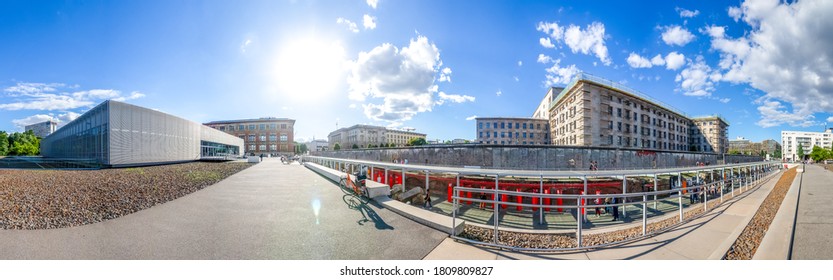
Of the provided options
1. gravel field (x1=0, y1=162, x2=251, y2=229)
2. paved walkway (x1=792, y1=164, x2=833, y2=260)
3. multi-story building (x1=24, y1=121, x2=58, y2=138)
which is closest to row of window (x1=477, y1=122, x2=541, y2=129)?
paved walkway (x1=792, y1=164, x2=833, y2=260)

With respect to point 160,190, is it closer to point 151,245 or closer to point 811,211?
point 151,245

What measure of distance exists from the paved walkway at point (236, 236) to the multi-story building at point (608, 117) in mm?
36991

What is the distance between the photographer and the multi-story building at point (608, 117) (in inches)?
1388

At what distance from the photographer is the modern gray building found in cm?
2059

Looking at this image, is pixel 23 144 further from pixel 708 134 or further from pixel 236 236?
pixel 708 134

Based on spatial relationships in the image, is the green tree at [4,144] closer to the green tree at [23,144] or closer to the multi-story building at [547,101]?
the green tree at [23,144]

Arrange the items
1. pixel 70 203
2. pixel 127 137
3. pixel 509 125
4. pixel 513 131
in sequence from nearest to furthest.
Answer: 1. pixel 70 203
2. pixel 127 137
3. pixel 513 131
4. pixel 509 125

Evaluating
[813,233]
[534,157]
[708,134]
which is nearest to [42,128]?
[534,157]

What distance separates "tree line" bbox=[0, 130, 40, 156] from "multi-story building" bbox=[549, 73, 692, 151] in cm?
10956

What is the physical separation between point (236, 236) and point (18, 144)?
333 ft

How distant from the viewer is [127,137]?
2195 cm

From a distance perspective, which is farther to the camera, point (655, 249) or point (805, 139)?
point (805, 139)

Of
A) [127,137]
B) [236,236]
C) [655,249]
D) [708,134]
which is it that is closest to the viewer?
[655,249]
